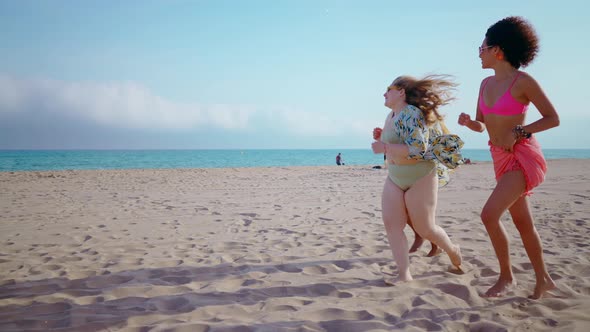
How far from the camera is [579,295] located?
2846mm

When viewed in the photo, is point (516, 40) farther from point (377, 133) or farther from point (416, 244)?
point (416, 244)

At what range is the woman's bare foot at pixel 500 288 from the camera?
284 cm

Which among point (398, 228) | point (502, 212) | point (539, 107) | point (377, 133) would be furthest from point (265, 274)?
point (539, 107)

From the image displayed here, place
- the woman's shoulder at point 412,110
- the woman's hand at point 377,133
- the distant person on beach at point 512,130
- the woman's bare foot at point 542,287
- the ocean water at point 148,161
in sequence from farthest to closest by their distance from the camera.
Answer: the ocean water at point 148,161, the woman's hand at point 377,133, the woman's shoulder at point 412,110, the woman's bare foot at point 542,287, the distant person on beach at point 512,130

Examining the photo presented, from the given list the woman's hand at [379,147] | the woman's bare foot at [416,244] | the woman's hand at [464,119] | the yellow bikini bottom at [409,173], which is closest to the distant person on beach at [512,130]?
the woman's hand at [464,119]

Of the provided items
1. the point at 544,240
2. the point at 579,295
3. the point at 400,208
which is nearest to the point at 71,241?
the point at 400,208

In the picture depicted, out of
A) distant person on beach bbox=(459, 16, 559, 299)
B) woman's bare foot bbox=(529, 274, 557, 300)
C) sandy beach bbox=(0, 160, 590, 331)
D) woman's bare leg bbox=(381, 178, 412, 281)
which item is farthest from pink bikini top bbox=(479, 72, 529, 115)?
sandy beach bbox=(0, 160, 590, 331)

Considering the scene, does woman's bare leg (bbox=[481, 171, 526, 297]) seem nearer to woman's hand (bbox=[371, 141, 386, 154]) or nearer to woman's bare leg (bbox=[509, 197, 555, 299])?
woman's bare leg (bbox=[509, 197, 555, 299])

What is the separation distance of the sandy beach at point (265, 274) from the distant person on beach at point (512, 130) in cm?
41

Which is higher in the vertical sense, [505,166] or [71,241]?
[505,166]

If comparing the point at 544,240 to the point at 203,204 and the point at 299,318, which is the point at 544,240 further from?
Answer: the point at 203,204

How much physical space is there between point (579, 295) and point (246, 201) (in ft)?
21.7

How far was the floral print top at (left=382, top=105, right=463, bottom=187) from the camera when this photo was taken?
3.02 m

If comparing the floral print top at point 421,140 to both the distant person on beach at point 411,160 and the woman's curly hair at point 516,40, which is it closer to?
the distant person on beach at point 411,160
